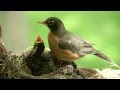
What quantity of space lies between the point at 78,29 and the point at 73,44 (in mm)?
154

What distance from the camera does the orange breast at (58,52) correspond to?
10.7ft

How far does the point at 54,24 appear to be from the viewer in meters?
3.29

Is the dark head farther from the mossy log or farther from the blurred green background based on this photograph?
the mossy log

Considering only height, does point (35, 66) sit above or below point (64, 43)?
below

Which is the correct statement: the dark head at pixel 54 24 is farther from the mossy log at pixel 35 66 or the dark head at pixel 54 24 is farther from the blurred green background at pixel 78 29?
the mossy log at pixel 35 66

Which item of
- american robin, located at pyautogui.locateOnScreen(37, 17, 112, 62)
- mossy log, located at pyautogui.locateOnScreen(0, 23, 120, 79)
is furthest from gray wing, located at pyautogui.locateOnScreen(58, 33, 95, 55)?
mossy log, located at pyautogui.locateOnScreen(0, 23, 120, 79)

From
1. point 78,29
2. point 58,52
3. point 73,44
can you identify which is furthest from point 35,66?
point 78,29

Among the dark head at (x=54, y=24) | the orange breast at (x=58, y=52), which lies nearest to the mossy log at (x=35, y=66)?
the orange breast at (x=58, y=52)

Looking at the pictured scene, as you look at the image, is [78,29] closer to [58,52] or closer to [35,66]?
[58,52]

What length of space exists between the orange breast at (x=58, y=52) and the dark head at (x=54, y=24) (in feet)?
0.20

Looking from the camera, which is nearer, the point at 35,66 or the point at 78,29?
the point at 35,66
